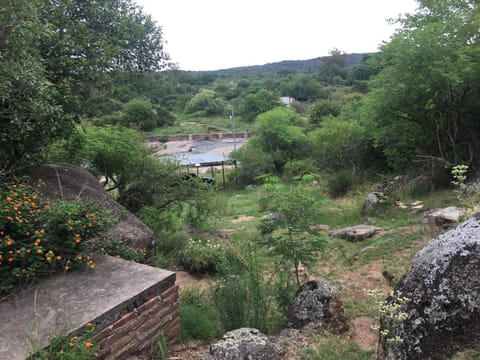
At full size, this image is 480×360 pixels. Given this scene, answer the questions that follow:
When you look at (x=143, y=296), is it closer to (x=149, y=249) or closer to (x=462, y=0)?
(x=149, y=249)

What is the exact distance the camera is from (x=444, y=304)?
249 centimetres

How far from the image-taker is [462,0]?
10398mm

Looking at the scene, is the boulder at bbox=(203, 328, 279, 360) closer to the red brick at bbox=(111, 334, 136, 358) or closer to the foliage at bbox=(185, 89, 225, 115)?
the red brick at bbox=(111, 334, 136, 358)

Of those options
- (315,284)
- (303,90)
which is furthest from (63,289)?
(303,90)

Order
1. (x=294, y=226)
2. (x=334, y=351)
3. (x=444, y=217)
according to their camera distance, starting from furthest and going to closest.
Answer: (x=444, y=217) → (x=294, y=226) → (x=334, y=351)

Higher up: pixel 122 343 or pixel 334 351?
pixel 122 343

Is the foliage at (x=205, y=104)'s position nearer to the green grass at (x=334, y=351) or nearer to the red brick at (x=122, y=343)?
the green grass at (x=334, y=351)

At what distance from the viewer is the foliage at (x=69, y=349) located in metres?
2.20

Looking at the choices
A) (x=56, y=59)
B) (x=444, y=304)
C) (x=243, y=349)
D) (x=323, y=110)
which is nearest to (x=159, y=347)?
(x=243, y=349)

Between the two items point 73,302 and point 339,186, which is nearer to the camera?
point 73,302

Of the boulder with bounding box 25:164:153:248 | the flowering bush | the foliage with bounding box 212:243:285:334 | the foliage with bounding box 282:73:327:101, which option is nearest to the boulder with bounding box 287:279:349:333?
the foliage with bounding box 212:243:285:334

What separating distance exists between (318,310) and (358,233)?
4.26 m

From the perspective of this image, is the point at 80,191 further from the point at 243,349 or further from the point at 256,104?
the point at 256,104

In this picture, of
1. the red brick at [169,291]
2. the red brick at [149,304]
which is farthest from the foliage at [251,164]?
the red brick at [149,304]
